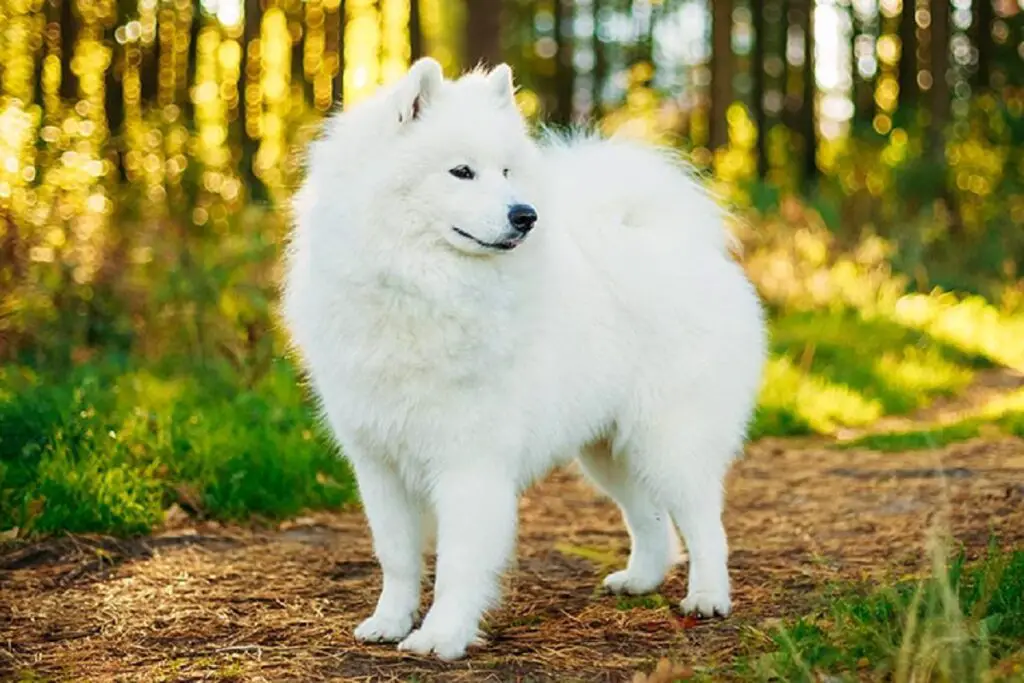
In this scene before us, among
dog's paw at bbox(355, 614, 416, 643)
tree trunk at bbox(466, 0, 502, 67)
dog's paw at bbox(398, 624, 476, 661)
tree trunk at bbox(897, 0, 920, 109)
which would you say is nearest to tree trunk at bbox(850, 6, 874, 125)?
tree trunk at bbox(897, 0, 920, 109)

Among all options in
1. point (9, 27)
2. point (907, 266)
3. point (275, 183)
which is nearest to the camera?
point (9, 27)

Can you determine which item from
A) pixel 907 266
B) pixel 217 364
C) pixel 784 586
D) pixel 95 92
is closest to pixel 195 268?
pixel 217 364

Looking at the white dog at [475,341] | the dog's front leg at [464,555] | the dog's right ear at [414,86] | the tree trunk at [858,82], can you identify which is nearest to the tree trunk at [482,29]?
the white dog at [475,341]

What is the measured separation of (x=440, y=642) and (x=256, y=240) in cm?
399

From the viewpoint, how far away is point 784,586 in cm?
390

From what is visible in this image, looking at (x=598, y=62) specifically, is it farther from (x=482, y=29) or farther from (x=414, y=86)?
(x=414, y=86)

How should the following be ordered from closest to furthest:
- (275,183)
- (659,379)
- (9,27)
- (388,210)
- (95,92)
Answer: (388,210), (659,379), (9,27), (275,183), (95,92)

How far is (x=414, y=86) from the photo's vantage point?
10.7 feet

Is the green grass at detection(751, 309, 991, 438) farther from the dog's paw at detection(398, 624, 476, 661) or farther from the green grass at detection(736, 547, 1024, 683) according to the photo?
the dog's paw at detection(398, 624, 476, 661)

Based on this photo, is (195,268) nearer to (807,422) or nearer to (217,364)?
(217,364)

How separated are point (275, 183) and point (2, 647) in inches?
253

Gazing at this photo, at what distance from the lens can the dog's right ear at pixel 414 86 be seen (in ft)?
10.7

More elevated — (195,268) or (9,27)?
(9,27)

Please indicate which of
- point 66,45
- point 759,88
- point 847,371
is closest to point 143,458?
point 847,371
